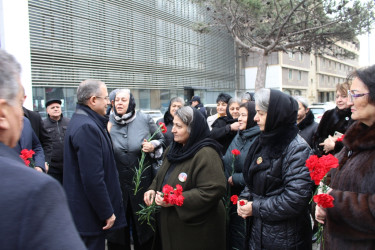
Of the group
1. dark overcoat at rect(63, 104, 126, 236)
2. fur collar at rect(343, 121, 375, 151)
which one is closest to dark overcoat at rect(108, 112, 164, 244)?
dark overcoat at rect(63, 104, 126, 236)

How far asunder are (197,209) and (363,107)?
1.58m

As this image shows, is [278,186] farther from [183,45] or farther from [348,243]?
[183,45]

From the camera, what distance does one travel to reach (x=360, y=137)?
2.12 m

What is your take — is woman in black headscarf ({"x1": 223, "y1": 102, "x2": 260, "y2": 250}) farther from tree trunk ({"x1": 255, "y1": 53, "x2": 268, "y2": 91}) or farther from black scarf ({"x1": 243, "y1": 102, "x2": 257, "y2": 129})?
tree trunk ({"x1": 255, "y1": 53, "x2": 268, "y2": 91})

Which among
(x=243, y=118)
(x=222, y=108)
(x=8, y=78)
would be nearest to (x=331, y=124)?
(x=243, y=118)

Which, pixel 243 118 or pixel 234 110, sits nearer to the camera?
pixel 243 118

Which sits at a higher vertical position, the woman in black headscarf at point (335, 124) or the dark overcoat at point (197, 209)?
the woman in black headscarf at point (335, 124)

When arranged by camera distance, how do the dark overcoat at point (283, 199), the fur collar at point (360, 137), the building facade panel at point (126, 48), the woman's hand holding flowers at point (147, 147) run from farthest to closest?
the building facade panel at point (126, 48)
the woman's hand holding flowers at point (147, 147)
the dark overcoat at point (283, 199)
the fur collar at point (360, 137)

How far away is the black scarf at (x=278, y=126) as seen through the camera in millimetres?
2602

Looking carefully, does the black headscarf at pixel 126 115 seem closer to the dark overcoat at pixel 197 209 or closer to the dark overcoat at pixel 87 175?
the dark overcoat at pixel 87 175

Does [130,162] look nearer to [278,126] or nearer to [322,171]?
[278,126]

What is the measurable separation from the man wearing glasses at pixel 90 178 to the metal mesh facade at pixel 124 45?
53.1 ft

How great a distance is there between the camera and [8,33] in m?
5.29

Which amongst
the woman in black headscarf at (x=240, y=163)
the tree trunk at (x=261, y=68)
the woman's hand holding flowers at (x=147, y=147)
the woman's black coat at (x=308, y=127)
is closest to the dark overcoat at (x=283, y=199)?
the woman in black headscarf at (x=240, y=163)
